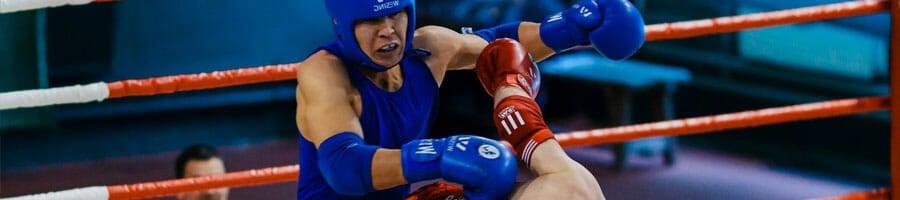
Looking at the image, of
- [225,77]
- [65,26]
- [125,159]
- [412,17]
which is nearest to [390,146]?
[412,17]

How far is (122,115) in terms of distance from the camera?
5.88 metres

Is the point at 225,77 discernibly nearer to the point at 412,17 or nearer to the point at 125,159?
the point at 412,17

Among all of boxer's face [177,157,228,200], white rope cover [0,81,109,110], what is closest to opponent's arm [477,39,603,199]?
white rope cover [0,81,109,110]

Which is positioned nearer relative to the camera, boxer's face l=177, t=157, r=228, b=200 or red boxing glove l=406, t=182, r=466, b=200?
red boxing glove l=406, t=182, r=466, b=200

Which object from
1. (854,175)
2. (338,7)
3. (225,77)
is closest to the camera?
(338,7)

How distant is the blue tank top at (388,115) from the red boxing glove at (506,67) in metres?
0.12

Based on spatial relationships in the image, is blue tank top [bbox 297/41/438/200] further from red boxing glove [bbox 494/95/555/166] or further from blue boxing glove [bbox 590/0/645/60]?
blue boxing glove [bbox 590/0/645/60]

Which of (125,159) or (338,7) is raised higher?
(338,7)

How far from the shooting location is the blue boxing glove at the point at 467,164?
218 cm

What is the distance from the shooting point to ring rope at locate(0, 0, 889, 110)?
112 inches

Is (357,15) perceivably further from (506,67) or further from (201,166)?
(201,166)

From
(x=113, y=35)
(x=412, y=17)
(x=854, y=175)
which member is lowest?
(x=854, y=175)

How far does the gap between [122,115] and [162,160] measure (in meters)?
0.27

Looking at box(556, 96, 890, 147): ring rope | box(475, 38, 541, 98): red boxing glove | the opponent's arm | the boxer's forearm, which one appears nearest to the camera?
the opponent's arm
